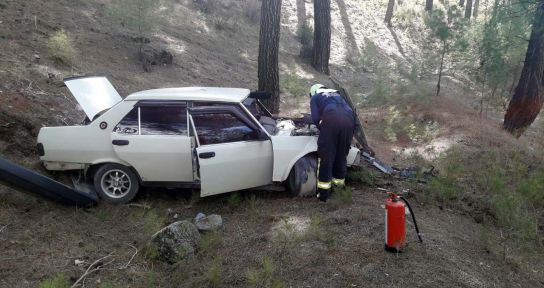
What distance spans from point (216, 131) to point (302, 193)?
1434 millimetres

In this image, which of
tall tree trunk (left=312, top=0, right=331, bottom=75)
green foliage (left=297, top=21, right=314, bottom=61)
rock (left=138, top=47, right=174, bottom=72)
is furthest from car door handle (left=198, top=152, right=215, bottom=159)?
green foliage (left=297, top=21, right=314, bottom=61)

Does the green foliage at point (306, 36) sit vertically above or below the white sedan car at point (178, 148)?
above

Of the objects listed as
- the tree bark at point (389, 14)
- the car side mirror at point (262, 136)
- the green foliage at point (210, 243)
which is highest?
the tree bark at point (389, 14)

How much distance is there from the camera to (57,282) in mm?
3973

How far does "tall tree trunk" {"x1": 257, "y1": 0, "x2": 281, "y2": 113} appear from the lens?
9.51 metres

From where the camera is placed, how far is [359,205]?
5.83 meters

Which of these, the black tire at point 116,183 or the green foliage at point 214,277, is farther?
the black tire at point 116,183

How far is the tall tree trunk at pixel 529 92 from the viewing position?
9961 mm

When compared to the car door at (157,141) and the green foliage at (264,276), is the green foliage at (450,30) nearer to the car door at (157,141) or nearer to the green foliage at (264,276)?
the car door at (157,141)

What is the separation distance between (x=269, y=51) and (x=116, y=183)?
4737mm

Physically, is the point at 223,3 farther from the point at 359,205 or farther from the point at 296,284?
the point at 296,284

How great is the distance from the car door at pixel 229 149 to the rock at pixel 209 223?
17.1 inches

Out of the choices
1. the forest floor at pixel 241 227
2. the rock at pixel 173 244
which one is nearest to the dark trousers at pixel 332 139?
the forest floor at pixel 241 227

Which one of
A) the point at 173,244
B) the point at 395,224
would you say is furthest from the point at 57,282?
the point at 395,224
